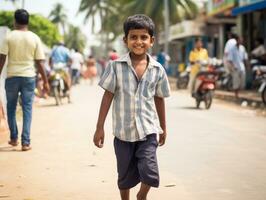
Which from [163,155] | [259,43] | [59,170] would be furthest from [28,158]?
[259,43]

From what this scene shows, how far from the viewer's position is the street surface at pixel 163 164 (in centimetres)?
470

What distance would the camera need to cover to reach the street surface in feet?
15.4

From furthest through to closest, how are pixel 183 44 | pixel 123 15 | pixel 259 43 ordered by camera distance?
pixel 183 44 → pixel 123 15 → pixel 259 43

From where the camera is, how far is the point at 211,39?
117 ft

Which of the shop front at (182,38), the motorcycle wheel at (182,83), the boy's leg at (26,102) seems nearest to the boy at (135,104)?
the boy's leg at (26,102)

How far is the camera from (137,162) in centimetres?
388

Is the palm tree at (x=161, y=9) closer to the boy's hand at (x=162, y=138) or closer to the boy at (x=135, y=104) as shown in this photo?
the boy's hand at (x=162, y=138)

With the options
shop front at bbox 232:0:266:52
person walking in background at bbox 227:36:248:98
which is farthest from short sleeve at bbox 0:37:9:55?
shop front at bbox 232:0:266:52

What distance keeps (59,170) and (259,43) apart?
47.6 ft

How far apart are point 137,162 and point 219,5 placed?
68.6 ft

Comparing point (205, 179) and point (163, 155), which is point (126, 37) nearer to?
point (205, 179)

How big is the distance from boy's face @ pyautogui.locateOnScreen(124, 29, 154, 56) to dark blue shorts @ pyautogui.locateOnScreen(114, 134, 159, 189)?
0.62m

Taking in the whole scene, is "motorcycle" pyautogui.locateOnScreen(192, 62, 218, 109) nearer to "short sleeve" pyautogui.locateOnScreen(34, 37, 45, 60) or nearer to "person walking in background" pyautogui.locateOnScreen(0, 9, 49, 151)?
"short sleeve" pyautogui.locateOnScreen(34, 37, 45, 60)

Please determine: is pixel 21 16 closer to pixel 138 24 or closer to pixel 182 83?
pixel 138 24
